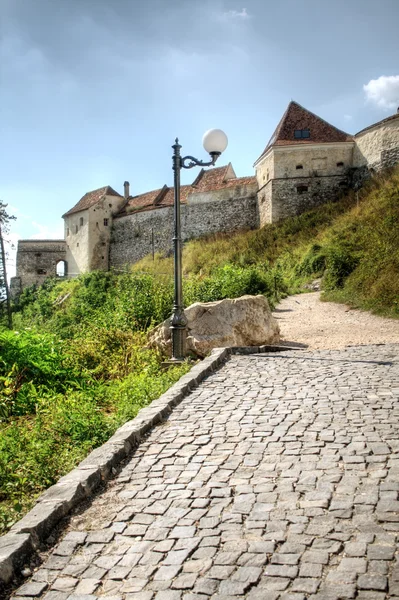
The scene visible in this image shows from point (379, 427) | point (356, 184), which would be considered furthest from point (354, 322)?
point (356, 184)

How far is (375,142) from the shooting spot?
30016 millimetres

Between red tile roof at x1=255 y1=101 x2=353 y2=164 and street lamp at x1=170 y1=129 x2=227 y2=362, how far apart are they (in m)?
25.6

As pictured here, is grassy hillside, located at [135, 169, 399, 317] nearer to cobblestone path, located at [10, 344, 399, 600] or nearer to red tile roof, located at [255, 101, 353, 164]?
red tile roof, located at [255, 101, 353, 164]

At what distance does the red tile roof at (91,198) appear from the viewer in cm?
4625

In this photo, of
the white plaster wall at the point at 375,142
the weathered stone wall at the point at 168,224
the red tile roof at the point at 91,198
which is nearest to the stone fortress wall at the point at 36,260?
the red tile roof at the point at 91,198

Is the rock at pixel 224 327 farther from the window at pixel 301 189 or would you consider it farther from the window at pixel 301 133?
the window at pixel 301 133

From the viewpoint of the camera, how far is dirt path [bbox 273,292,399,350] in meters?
9.98

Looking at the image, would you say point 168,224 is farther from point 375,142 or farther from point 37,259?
point 375,142

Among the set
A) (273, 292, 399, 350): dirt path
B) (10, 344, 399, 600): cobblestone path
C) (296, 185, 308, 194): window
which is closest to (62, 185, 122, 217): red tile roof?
(296, 185, 308, 194): window

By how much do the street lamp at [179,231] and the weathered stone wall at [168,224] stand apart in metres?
27.5

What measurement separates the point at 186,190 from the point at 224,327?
1269 inches

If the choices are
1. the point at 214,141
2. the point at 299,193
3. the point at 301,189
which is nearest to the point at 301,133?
the point at 301,189

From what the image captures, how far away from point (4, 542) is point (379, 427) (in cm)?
317

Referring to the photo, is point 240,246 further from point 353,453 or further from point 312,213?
point 353,453
